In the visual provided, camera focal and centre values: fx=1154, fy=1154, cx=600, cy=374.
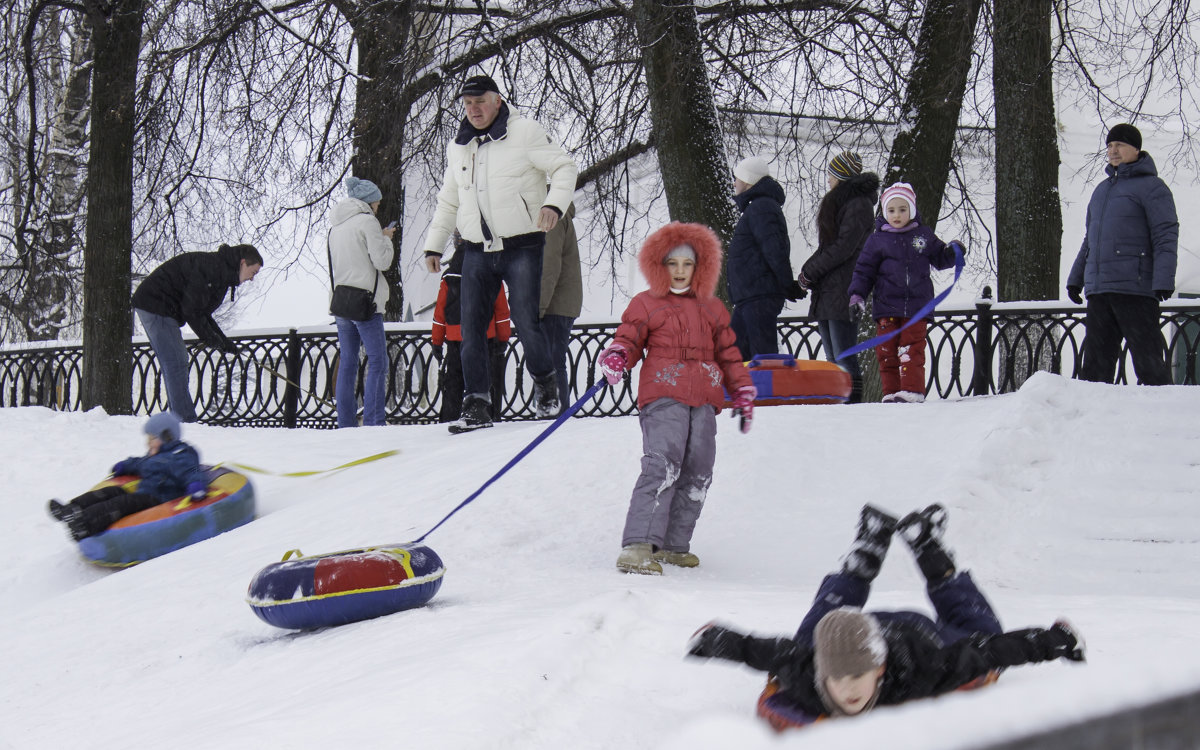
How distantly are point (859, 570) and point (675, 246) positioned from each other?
2.17 metres

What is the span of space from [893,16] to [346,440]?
712 cm

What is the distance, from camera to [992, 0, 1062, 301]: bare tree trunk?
32.8 feet

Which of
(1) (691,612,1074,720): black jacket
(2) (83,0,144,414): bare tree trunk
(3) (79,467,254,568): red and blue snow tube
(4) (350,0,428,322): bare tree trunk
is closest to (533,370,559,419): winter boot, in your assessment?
(3) (79,467,254,568): red and blue snow tube

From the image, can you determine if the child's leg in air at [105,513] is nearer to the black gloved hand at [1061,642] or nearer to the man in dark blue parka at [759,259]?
the man in dark blue parka at [759,259]

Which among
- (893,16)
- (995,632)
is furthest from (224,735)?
(893,16)

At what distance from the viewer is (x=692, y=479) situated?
16.4 feet

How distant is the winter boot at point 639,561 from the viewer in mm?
4723

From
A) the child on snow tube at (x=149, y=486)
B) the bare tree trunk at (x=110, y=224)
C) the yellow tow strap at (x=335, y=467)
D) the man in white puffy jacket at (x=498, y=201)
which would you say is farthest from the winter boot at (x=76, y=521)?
the bare tree trunk at (x=110, y=224)

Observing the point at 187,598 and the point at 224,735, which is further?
the point at 187,598

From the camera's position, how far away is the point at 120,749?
10.3ft

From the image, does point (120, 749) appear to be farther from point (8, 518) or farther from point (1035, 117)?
point (1035, 117)

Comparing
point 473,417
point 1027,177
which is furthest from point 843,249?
point 1027,177

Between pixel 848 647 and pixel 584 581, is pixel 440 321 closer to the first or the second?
pixel 584 581

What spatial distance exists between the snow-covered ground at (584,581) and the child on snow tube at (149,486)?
34 cm
